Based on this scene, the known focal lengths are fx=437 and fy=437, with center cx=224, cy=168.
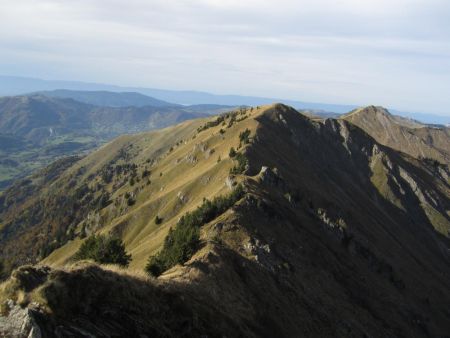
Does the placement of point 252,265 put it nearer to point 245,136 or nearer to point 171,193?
point 171,193

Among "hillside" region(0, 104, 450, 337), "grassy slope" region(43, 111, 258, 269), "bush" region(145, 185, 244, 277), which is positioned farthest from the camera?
"grassy slope" region(43, 111, 258, 269)

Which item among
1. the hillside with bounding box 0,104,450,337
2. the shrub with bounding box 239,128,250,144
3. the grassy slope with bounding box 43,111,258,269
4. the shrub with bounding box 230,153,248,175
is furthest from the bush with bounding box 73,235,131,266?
the shrub with bounding box 239,128,250,144

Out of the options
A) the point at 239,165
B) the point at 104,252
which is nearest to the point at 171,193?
the point at 239,165

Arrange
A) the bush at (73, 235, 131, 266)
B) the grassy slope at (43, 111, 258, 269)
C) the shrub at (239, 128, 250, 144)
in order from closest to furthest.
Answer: the bush at (73, 235, 131, 266)
the grassy slope at (43, 111, 258, 269)
the shrub at (239, 128, 250, 144)

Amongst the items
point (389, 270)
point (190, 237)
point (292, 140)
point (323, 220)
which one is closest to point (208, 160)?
point (292, 140)

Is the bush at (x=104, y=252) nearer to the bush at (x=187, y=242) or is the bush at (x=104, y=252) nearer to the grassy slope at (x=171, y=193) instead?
the bush at (x=187, y=242)

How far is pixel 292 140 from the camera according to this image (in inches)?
7397

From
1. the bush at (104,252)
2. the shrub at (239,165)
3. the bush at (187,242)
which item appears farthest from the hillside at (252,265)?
the bush at (104,252)

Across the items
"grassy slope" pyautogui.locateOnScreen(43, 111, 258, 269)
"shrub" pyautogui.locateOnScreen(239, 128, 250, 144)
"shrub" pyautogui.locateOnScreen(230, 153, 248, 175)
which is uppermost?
"shrub" pyautogui.locateOnScreen(239, 128, 250, 144)

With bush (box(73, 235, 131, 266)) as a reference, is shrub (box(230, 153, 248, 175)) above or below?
above

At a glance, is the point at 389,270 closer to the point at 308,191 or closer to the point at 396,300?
the point at 396,300

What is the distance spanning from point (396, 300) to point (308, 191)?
121 feet

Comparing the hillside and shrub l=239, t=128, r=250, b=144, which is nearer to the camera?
the hillside

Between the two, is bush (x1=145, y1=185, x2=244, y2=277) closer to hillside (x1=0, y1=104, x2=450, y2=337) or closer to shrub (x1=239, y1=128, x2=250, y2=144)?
hillside (x1=0, y1=104, x2=450, y2=337)
